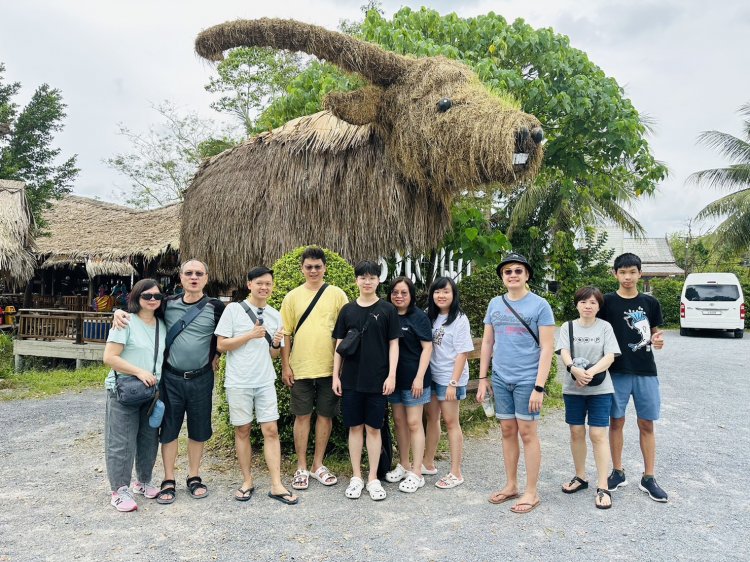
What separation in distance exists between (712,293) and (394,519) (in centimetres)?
1609

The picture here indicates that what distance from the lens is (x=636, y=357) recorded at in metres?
4.04

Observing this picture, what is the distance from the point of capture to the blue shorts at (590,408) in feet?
12.9

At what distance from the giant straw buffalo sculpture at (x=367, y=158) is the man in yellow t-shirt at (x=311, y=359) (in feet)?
6.82

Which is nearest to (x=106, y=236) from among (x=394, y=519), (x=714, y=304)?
(x=394, y=519)

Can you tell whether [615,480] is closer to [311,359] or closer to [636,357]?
[636,357]

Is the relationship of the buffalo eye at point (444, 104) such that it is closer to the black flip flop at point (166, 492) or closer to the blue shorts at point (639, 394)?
the blue shorts at point (639, 394)

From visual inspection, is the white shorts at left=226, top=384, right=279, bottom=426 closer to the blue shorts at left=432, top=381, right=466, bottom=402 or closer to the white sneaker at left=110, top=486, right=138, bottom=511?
the white sneaker at left=110, top=486, right=138, bottom=511

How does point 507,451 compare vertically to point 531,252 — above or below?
below

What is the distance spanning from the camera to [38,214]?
38.4 ft

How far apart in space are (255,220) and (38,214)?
24.7 ft

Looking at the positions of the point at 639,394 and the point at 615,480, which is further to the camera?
the point at 615,480

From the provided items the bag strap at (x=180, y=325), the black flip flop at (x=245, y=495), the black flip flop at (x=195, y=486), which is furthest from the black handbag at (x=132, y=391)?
the black flip flop at (x=245, y=495)

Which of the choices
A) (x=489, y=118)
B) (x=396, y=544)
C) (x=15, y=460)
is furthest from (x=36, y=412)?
(x=489, y=118)

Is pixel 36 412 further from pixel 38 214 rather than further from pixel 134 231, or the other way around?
pixel 134 231
